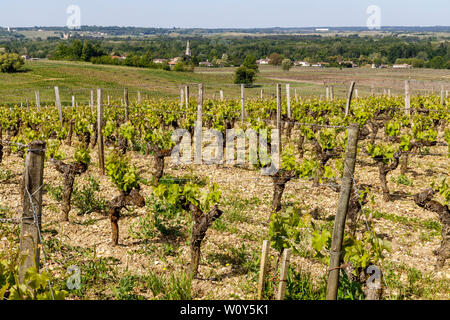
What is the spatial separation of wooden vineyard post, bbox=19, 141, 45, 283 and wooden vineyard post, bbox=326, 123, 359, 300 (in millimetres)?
2868

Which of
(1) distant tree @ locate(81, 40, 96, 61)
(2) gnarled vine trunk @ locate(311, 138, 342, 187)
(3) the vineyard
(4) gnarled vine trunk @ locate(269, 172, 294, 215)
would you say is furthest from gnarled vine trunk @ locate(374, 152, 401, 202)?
(1) distant tree @ locate(81, 40, 96, 61)

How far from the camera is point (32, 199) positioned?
3912mm

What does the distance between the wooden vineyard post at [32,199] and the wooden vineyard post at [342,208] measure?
2.87 meters

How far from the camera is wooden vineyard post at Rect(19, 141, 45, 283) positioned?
12.6 feet

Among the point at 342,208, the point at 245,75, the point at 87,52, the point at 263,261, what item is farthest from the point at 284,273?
the point at 87,52

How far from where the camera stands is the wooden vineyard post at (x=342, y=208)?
4191 mm

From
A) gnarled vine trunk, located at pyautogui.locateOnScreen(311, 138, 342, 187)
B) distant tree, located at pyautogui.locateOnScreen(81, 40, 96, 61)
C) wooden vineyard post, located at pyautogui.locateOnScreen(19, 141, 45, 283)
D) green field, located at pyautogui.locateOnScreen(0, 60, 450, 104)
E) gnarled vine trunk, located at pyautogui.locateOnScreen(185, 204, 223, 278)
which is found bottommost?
gnarled vine trunk, located at pyautogui.locateOnScreen(185, 204, 223, 278)

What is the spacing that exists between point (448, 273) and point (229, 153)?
26.4ft

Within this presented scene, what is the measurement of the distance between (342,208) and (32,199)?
2972 mm

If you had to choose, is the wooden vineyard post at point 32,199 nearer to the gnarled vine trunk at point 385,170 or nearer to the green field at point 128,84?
the gnarled vine trunk at point 385,170

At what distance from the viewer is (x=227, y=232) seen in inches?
289

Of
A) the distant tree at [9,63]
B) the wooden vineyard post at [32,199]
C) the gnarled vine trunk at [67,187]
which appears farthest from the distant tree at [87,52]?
the wooden vineyard post at [32,199]

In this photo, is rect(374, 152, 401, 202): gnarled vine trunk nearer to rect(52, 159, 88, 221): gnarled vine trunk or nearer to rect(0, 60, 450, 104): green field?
rect(52, 159, 88, 221): gnarled vine trunk

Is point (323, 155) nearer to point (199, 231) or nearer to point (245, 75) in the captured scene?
point (199, 231)
